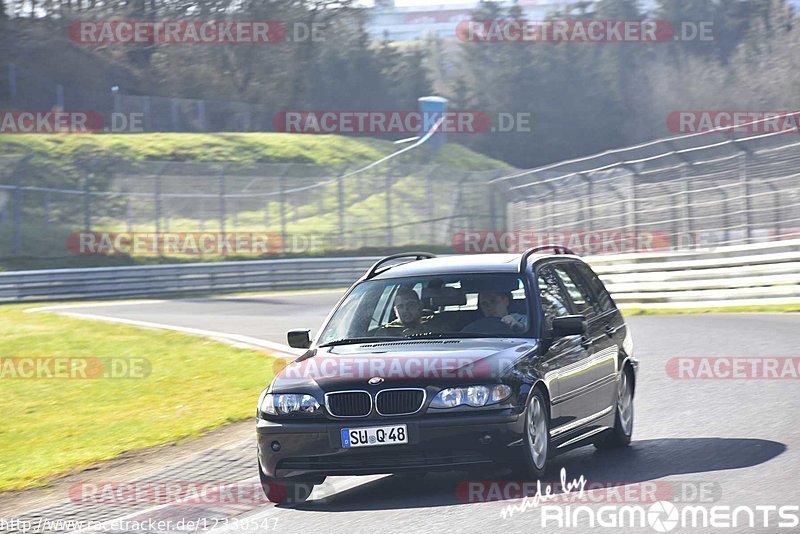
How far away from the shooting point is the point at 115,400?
48.7 ft

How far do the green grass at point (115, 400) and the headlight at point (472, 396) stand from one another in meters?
3.81

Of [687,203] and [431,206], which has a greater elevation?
[687,203]

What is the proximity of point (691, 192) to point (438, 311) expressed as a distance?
1730 centimetres

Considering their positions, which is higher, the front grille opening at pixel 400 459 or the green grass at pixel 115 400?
the front grille opening at pixel 400 459

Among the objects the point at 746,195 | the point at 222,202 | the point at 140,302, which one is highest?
the point at 746,195

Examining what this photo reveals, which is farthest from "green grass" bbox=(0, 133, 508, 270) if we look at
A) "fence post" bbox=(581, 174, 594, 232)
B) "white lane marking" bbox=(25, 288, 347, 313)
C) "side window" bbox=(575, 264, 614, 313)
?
"side window" bbox=(575, 264, 614, 313)

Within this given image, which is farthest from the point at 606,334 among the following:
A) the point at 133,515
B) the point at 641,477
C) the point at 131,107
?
the point at 131,107

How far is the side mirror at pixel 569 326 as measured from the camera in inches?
331

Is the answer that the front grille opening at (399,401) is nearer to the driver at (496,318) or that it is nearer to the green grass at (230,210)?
the driver at (496,318)

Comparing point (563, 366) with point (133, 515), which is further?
point (563, 366)

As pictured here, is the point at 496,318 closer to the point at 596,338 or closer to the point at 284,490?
the point at 596,338

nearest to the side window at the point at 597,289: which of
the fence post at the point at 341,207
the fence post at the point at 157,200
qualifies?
the fence post at the point at 157,200

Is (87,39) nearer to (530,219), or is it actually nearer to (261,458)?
(530,219)

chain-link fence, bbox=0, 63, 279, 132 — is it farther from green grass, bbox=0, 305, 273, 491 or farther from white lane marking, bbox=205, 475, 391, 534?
white lane marking, bbox=205, 475, 391, 534
